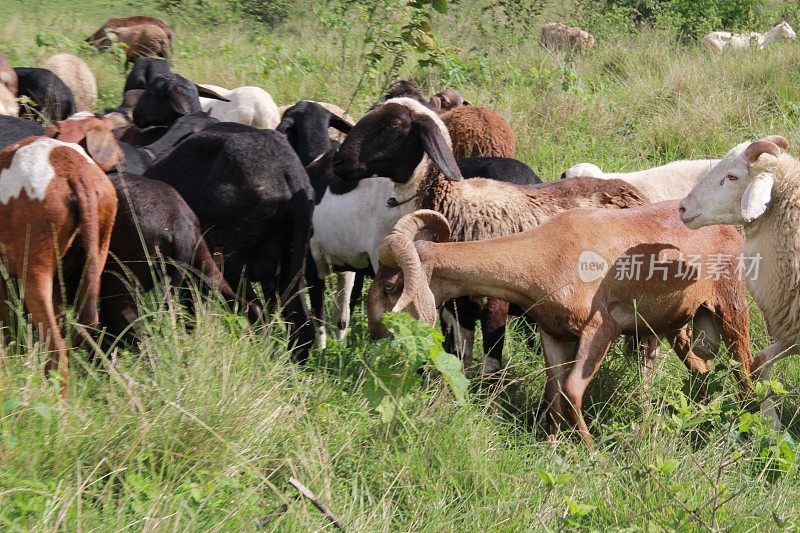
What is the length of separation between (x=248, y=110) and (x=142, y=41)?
6862 mm

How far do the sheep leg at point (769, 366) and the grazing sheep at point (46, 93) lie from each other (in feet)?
20.2

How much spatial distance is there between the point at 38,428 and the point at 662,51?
10897 millimetres

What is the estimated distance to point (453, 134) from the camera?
8.29 meters

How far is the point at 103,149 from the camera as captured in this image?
5.81 metres

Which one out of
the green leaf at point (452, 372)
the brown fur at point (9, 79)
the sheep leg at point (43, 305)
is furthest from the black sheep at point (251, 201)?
the brown fur at point (9, 79)

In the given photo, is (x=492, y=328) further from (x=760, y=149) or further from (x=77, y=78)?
(x=77, y=78)

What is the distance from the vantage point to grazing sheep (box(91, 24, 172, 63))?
48.5 ft

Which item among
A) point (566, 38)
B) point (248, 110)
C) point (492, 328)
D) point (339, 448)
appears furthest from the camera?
point (566, 38)

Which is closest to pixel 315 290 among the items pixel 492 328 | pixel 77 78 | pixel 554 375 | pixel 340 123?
pixel 340 123

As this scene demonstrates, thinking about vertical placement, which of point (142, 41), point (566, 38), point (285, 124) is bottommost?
point (142, 41)

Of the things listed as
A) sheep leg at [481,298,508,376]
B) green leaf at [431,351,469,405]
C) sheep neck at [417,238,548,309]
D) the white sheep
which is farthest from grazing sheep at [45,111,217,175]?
the white sheep

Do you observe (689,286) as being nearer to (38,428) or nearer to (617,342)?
(617,342)

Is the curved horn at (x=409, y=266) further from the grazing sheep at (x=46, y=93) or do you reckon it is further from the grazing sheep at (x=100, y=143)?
the grazing sheep at (x=46, y=93)

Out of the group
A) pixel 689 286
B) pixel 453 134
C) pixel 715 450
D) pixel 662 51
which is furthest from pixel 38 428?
pixel 662 51
